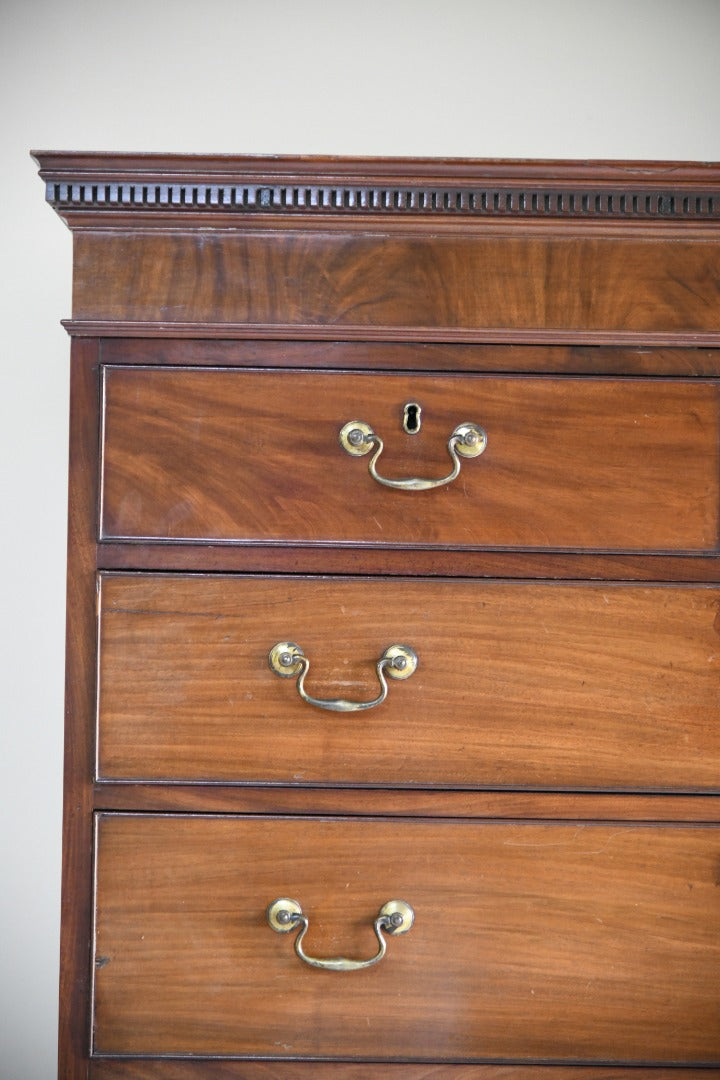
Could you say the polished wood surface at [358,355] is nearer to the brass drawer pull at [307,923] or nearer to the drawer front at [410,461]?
the drawer front at [410,461]

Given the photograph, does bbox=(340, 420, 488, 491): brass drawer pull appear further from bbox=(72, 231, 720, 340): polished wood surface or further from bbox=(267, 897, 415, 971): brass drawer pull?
bbox=(267, 897, 415, 971): brass drawer pull

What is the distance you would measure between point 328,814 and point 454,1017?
0.66 ft

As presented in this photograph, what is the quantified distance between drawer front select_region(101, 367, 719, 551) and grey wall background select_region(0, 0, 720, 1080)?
1.82ft

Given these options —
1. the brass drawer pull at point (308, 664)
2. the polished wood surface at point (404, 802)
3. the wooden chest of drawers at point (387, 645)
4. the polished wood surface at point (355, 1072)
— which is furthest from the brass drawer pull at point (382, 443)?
the polished wood surface at point (355, 1072)

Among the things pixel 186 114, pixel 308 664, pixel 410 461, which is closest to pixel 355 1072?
pixel 308 664

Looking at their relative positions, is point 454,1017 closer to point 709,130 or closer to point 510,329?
point 510,329

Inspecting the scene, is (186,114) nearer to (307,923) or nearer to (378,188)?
(378,188)

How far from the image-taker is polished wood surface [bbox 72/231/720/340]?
0.77 meters

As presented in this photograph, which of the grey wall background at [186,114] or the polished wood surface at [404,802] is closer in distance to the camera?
the polished wood surface at [404,802]

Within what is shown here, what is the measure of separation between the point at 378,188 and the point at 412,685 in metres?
0.42

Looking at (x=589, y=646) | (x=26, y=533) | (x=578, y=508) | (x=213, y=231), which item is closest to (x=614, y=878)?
(x=589, y=646)

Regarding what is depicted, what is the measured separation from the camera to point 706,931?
0.76 metres

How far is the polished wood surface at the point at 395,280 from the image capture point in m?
0.77

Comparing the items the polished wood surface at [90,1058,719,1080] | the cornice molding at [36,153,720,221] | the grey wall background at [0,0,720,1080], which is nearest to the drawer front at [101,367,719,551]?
the cornice molding at [36,153,720,221]
